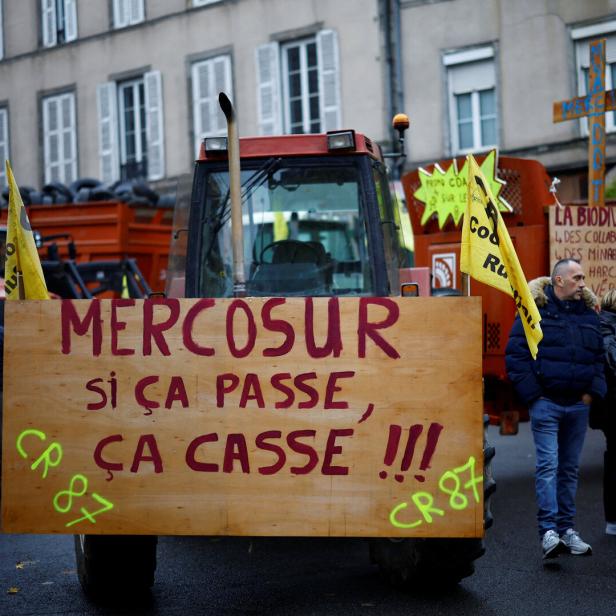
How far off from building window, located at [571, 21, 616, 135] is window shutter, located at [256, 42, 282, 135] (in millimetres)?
5910

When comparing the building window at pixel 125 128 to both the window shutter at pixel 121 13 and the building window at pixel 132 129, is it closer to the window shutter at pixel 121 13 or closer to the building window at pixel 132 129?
the building window at pixel 132 129

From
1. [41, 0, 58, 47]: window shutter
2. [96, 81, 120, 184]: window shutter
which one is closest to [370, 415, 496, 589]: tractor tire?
[96, 81, 120, 184]: window shutter

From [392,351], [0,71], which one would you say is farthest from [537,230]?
[0,71]

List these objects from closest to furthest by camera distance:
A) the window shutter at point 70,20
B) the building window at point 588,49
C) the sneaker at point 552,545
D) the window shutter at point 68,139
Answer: the sneaker at point 552,545
the building window at point 588,49
the window shutter at point 68,139
the window shutter at point 70,20

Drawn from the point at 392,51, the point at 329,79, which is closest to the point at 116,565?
the point at 392,51

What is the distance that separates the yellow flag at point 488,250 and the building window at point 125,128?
65.1 feet

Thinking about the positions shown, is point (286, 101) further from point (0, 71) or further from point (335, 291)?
point (335, 291)

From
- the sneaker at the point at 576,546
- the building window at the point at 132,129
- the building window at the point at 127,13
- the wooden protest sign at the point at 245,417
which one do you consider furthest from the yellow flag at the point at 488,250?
the building window at the point at 127,13

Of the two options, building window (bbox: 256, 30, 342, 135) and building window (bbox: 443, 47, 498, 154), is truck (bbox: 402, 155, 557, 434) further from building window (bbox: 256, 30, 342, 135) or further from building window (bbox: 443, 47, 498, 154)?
building window (bbox: 256, 30, 342, 135)

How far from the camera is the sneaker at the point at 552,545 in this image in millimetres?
6230

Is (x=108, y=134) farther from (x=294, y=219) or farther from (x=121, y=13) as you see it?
(x=294, y=219)

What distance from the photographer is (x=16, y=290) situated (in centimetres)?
545

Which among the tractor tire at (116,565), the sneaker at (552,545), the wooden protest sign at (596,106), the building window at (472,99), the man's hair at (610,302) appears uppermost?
the building window at (472,99)

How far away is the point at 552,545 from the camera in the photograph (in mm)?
6230
